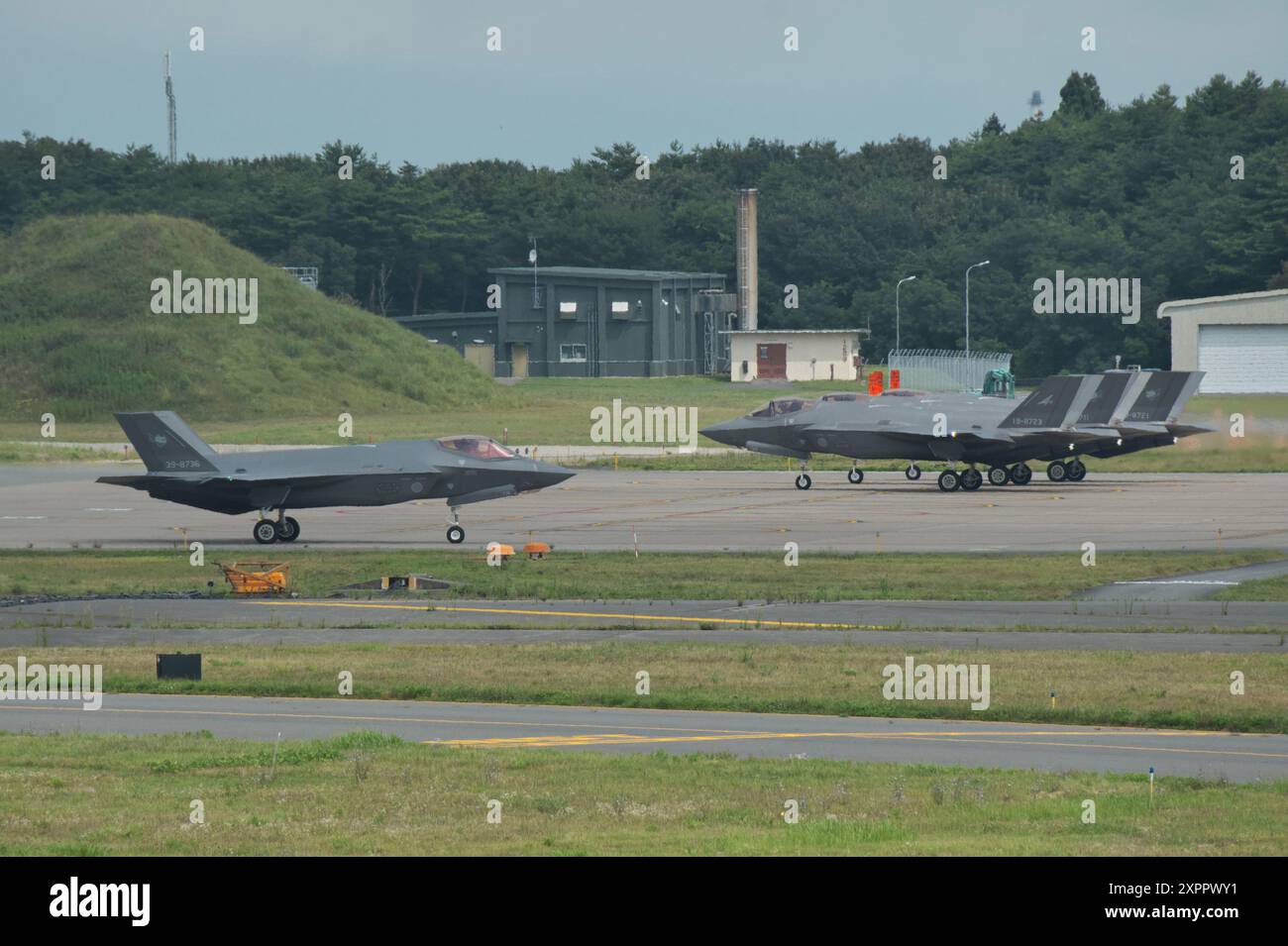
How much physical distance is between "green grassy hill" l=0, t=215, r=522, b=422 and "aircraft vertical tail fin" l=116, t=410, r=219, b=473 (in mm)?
50418

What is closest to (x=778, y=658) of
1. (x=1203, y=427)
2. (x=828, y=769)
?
(x=828, y=769)

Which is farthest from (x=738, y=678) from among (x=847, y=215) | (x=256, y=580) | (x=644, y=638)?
(x=847, y=215)

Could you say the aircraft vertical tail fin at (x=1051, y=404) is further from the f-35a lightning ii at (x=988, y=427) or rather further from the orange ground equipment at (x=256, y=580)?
the orange ground equipment at (x=256, y=580)

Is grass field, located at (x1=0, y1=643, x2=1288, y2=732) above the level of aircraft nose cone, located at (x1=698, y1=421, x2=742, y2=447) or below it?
below

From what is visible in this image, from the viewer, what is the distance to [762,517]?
43375mm

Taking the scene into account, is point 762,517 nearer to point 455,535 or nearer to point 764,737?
point 455,535

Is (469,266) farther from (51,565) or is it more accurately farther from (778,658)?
(778,658)

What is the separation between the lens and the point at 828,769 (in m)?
15.6

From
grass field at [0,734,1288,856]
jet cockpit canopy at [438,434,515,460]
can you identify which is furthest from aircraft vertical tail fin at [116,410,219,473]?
grass field at [0,734,1288,856]

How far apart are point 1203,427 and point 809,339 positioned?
235 feet

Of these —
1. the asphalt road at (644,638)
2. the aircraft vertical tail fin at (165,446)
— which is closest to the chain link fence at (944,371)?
the aircraft vertical tail fin at (165,446)

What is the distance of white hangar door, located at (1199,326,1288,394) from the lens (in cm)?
9350

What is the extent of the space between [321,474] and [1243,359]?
230 feet

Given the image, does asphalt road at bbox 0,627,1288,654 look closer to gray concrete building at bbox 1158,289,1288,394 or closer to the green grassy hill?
the green grassy hill
